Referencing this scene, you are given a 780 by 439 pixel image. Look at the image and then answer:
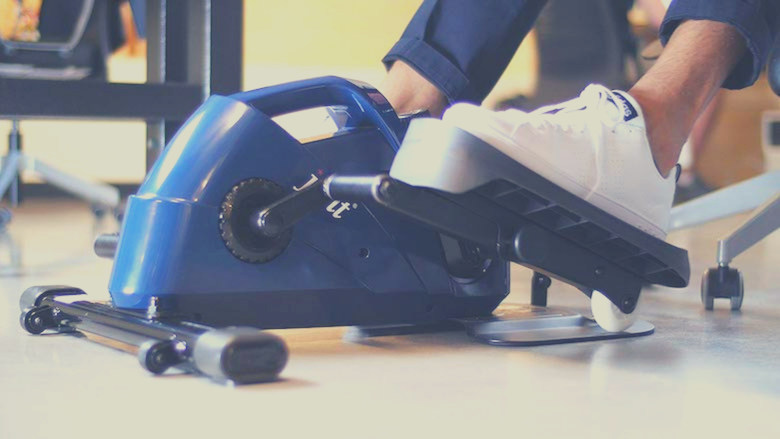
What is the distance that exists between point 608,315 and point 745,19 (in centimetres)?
35

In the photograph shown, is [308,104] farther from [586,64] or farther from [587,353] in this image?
[586,64]

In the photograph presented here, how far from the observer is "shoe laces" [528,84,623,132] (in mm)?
1037

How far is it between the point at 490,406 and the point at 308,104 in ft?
1.45

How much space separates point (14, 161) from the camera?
3.39 m

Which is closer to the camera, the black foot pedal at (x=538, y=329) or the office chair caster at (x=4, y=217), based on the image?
the black foot pedal at (x=538, y=329)

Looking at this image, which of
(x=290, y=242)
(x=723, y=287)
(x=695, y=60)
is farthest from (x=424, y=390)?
(x=723, y=287)

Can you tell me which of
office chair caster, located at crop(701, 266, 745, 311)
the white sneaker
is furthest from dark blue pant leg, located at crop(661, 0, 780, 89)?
office chair caster, located at crop(701, 266, 745, 311)

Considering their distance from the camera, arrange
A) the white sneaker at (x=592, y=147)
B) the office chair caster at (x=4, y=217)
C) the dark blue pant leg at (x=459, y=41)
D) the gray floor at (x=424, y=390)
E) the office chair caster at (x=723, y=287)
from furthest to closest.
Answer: the office chair caster at (x=4, y=217) → the office chair caster at (x=723, y=287) → the dark blue pant leg at (x=459, y=41) → the white sneaker at (x=592, y=147) → the gray floor at (x=424, y=390)

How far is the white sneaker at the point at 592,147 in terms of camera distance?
0.99m

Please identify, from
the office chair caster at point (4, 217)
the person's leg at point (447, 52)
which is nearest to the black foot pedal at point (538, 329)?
the person's leg at point (447, 52)

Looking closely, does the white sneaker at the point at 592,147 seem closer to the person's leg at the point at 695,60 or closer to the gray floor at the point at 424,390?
the person's leg at the point at 695,60

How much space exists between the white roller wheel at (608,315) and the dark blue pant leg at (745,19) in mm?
290

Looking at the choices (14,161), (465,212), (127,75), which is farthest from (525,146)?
(127,75)

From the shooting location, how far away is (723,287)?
1527 millimetres
